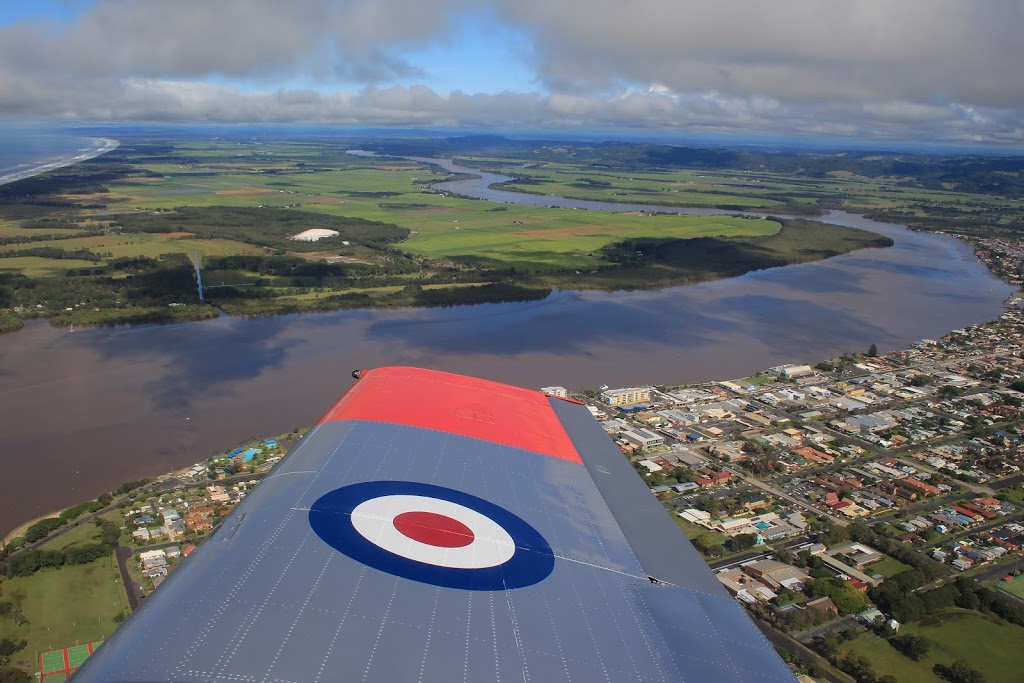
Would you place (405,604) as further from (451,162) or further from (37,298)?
(451,162)

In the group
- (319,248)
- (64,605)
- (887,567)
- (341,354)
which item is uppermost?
(319,248)

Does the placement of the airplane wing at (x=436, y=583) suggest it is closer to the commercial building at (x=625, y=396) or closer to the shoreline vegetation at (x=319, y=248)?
the commercial building at (x=625, y=396)

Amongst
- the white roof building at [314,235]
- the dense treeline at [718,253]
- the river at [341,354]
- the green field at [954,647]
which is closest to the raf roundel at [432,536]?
the green field at [954,647]

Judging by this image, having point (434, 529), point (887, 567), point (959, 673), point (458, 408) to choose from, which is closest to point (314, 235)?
point (887, 567)

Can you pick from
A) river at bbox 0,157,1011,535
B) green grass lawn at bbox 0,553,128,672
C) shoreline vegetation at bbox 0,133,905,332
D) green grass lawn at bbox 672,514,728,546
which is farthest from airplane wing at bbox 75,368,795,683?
shoreline vegetation at bbox 0,133,905,332

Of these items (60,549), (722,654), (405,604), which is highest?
(405,604)

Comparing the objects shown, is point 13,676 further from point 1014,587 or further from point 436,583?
point 1014,587

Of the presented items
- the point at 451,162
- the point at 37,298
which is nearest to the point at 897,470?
the point at 37,298
